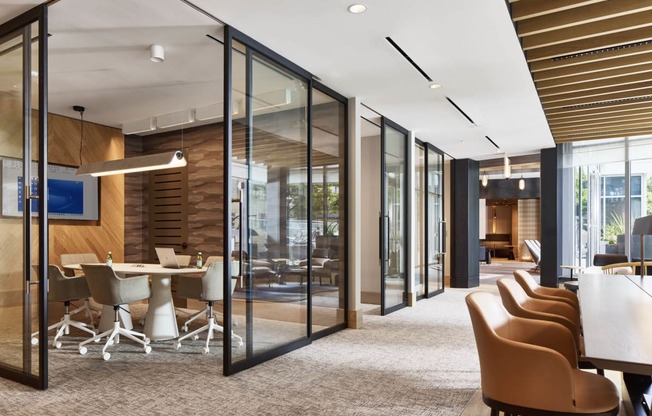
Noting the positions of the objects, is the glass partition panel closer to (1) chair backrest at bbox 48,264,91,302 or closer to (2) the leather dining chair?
(1) chair backrest at bbox 48,264,91,302

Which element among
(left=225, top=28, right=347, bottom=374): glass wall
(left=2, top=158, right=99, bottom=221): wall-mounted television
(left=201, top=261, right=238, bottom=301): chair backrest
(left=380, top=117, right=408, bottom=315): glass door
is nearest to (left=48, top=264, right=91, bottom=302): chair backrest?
(left=201, top=261, right=238, bottom=301): chair backrest

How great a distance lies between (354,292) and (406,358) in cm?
140

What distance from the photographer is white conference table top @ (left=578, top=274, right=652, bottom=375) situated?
5.30 feet

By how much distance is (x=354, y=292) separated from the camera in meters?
5.79

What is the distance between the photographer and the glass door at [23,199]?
3.58 meters

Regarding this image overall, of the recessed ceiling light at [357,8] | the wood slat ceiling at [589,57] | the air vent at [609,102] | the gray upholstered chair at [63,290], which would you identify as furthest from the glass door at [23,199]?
the air vent at [609,102]

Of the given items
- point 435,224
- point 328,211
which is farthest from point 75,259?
point 435,224

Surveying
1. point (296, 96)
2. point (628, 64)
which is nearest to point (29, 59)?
point (296, 96)

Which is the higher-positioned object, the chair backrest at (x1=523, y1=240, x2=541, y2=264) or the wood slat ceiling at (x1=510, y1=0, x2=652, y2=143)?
the wood slat ceiling at (x1=510, y1=0, x2=652, y2=143)

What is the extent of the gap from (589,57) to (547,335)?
3.17m

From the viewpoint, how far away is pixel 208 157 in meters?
7.32

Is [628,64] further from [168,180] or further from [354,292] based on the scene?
[168,180]

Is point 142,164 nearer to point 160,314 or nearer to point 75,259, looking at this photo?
point 75,259

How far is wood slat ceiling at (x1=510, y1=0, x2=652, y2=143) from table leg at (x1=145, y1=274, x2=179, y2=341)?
4.33 metres
